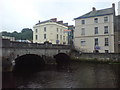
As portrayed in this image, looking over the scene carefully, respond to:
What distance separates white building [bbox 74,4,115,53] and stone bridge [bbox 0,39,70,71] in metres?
12.8

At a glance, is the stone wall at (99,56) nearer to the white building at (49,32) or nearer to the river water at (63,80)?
the river water at (63,80)

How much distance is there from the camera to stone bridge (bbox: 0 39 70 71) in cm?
1627

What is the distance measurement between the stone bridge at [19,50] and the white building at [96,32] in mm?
12840

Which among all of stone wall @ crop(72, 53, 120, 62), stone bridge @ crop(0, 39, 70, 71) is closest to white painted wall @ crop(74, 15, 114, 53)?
stone wall @ crop(72, 53, 120, 62)

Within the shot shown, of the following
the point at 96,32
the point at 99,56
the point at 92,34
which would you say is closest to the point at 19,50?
the point at 99,56

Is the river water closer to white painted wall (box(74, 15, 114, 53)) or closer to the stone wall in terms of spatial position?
the stone wall

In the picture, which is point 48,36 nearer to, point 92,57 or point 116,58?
point 92,57

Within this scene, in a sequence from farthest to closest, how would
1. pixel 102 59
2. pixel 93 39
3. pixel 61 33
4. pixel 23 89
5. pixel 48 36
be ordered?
1. pixel 61 33
2. pixel 48 36
3. pixel 93 39
4. pixel 102 59
5. pixel 23 89

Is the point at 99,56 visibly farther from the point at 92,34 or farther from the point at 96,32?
the point at 96,32

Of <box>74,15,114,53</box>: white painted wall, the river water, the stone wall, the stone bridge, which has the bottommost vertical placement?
the river water

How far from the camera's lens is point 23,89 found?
10953mm

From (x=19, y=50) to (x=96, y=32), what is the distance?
22441 millimetres

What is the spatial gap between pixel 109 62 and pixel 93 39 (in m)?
8.88

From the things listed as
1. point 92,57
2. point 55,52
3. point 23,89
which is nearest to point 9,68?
point 23,89
